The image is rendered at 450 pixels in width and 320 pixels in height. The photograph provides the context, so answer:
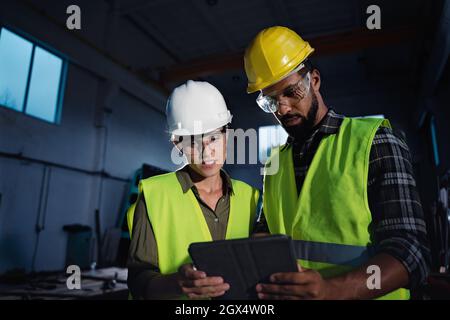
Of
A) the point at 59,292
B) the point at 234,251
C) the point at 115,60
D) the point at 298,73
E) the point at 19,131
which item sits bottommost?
the point at 59,292

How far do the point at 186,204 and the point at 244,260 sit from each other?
622 millimetres

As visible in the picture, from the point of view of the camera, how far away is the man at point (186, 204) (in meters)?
1.57

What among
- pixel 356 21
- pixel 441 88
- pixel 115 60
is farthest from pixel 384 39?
pixel 115 60

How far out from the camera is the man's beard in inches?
66.6

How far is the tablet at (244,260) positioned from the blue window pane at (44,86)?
653cm

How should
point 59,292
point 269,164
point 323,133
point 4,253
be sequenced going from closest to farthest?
point 323,133
point 269,164
point 59,292
point 4,253

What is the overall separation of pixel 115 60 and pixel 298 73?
24.3ft

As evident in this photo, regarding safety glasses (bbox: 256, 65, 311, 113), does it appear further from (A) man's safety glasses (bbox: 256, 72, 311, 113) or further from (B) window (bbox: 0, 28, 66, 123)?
(B) window (bbox: 0, 28, 66, 123)

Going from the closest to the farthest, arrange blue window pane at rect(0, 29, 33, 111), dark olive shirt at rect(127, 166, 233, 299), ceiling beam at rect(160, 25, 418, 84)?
dark olive shirt at rect(127, 166, 233, 299), blue window pane at rect(0, 29, 33, 111), ceiling beam at rect(160, 25, 418, 84)

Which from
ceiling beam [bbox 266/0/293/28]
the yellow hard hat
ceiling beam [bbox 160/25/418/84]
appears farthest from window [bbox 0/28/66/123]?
the yellow hard hat

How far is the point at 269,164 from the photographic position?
1.84 meters

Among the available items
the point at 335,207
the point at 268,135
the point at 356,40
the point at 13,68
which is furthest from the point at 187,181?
the point at 268,135

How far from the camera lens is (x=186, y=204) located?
169 centimetres
